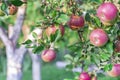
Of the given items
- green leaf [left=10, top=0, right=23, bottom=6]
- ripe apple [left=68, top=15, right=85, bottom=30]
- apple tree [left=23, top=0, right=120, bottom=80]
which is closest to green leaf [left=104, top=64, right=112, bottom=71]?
apple tree [left=23, top=0, right=120, bottom=80]

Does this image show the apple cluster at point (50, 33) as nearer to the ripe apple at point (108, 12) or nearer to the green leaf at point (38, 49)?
the green leaf at point (38, 49)

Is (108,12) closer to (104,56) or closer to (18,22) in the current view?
(104,56)

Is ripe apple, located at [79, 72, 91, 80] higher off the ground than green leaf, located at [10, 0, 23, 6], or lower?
lower

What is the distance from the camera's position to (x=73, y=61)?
9.27 feet

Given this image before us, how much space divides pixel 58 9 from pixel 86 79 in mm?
472

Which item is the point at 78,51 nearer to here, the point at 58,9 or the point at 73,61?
the point at 58,9

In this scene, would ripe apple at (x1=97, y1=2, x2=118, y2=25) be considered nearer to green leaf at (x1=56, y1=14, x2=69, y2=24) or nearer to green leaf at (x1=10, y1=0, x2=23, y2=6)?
green leaf at (x1=56, y1=14, x2=69, y2=24)

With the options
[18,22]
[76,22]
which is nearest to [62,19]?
[76,22]

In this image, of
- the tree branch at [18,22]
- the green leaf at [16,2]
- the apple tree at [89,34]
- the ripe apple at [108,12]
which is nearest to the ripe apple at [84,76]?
the apple tree at [89,34]

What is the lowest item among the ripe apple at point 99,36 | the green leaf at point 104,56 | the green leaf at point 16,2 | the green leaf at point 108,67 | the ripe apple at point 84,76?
the ripe apple at point 84,76

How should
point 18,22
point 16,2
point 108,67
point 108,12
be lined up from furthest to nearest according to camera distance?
1. point 18,22
2. point 16,2
3. point 108,67
4. point 108,12

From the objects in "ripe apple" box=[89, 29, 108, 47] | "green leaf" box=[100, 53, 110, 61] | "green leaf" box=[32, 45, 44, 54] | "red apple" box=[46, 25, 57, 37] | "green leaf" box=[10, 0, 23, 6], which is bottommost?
"green leaf" box=[100, 53, 110, 61]

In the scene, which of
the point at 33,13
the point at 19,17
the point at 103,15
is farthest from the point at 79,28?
the point at 33,13

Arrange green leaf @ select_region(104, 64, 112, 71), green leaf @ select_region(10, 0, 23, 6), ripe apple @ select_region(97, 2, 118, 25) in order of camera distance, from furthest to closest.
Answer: green leaf @ select_region(10, 0, 23, 6)
green leaf @ select_region(104, 64, 112, 71)
ripe apple @ select_region(97, 2, 118, 25)
